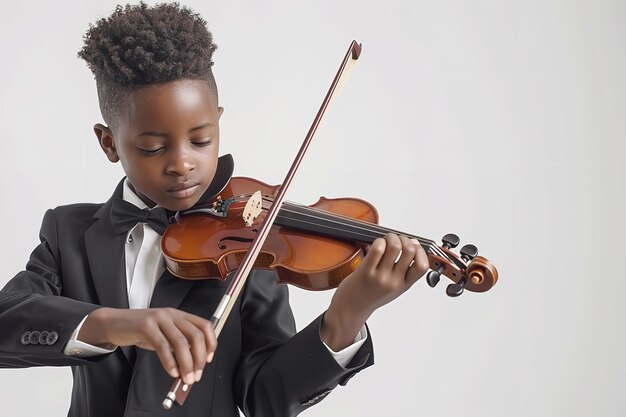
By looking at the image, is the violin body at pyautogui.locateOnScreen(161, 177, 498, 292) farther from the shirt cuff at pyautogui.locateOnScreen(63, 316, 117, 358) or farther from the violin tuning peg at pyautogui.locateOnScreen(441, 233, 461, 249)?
the shirt cuff at pyautogui.locateOnScreen(63, 316, 117, 358)

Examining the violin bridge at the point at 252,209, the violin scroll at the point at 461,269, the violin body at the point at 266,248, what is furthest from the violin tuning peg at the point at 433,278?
the violin bridge at the point at 252,209

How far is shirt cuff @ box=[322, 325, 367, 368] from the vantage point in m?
1.18

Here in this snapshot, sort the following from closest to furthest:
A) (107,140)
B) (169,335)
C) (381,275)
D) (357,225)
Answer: (169,335) < (381,275) < (357,225) < (107,140)

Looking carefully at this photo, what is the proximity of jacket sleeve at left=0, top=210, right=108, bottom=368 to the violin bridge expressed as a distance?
250 millimetres

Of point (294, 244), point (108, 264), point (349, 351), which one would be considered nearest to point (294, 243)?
point (294, 244)

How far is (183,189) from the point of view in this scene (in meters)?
1.21

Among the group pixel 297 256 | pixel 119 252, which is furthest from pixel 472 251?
pixel 119 252

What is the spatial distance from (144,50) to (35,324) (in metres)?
0.38

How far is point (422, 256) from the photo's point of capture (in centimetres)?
108

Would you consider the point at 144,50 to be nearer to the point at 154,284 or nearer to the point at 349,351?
the point at 154,284

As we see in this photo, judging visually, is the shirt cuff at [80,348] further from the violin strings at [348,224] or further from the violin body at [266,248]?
the violin strings at [348,224]

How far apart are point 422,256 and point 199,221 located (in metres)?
0.36

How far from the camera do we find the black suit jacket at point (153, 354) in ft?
3.93

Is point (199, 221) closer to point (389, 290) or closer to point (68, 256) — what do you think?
point (68, 256)
